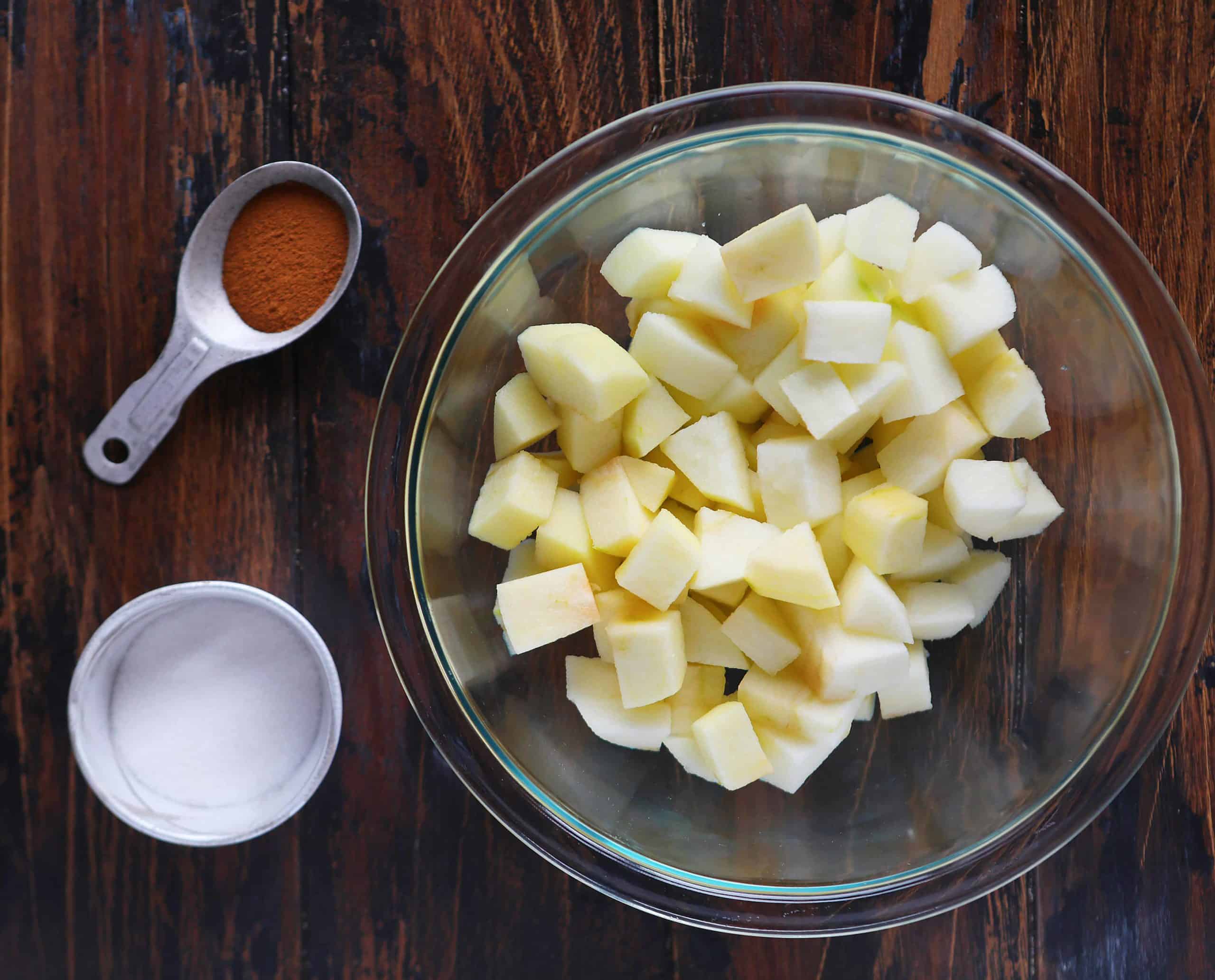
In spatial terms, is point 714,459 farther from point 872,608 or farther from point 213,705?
point 213,705

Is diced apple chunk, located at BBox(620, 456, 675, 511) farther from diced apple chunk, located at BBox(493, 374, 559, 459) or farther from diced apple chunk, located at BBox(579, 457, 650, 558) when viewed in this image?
diced apple chunk, located at BBox(493, 374, 559, 459)

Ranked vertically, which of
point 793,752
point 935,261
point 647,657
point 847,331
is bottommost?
point 793,752

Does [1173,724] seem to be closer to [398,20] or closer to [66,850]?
[398,20]

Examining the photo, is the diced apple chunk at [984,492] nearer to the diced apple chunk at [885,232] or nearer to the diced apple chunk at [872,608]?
the diced apple chunk at [872,608]

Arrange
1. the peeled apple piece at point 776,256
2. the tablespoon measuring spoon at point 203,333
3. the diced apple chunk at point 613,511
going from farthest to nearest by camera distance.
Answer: the tablespoon measuring spoon at point 203,333 < the diced apple chunk at point 613,511 < the peeled apple piece at point 776,256

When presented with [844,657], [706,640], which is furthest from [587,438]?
[844,657]

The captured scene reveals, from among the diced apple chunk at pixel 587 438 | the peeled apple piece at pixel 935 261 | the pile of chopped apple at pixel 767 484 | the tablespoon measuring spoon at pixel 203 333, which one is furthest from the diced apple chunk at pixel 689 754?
the tablespoon measuring spoon at pixel 203 333
